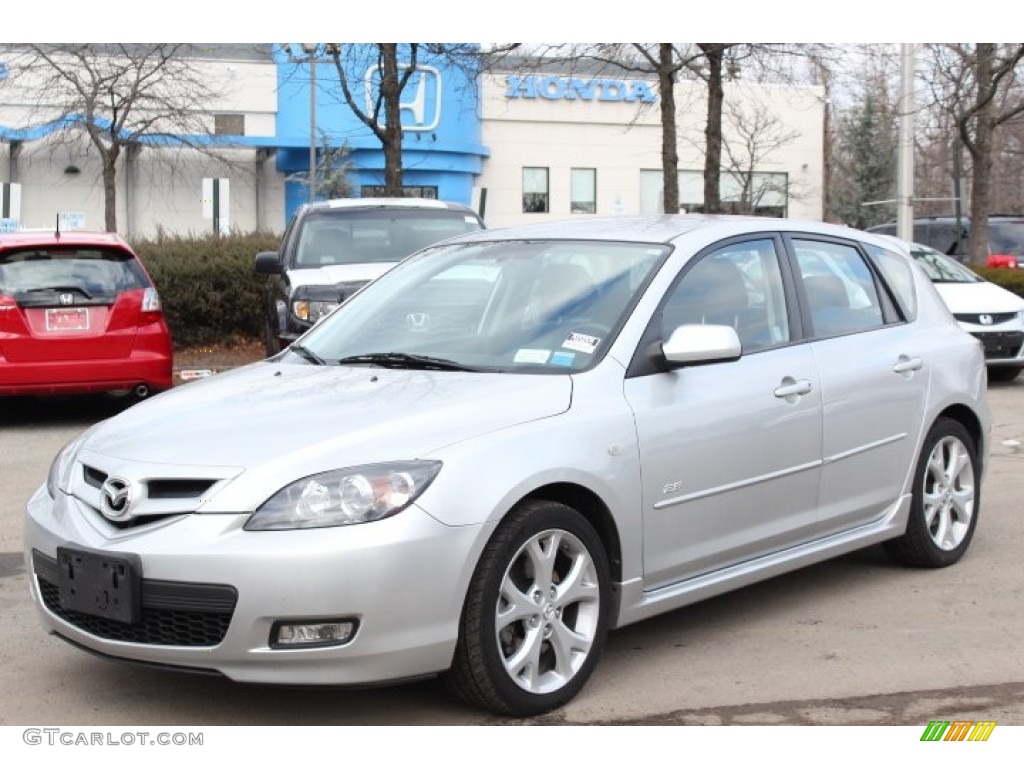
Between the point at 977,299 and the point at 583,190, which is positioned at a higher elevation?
the point at 583,190

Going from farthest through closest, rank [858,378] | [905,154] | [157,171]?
[157,171] → [905,154] → [858,378]

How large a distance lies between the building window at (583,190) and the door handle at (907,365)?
42083 millimetres

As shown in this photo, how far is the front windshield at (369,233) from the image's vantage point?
12.0m

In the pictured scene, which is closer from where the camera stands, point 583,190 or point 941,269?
point 941,269

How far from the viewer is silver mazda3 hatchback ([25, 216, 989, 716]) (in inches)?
157

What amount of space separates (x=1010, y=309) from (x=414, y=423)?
11088 millimetres

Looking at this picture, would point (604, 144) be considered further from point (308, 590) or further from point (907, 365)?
point (308, 590)

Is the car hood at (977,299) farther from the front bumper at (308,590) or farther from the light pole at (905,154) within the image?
the front bumper at (308,590)

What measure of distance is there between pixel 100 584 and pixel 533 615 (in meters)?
1.32

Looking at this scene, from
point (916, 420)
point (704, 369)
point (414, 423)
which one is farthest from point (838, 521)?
point (414, 423)

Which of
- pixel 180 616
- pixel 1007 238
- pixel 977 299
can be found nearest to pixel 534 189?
pixel 1007 238

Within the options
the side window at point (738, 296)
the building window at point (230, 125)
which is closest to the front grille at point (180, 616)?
the side window at point (738, 296)

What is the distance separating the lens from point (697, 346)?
4.82m

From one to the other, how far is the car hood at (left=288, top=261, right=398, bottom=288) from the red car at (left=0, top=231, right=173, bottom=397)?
3.86 feet
